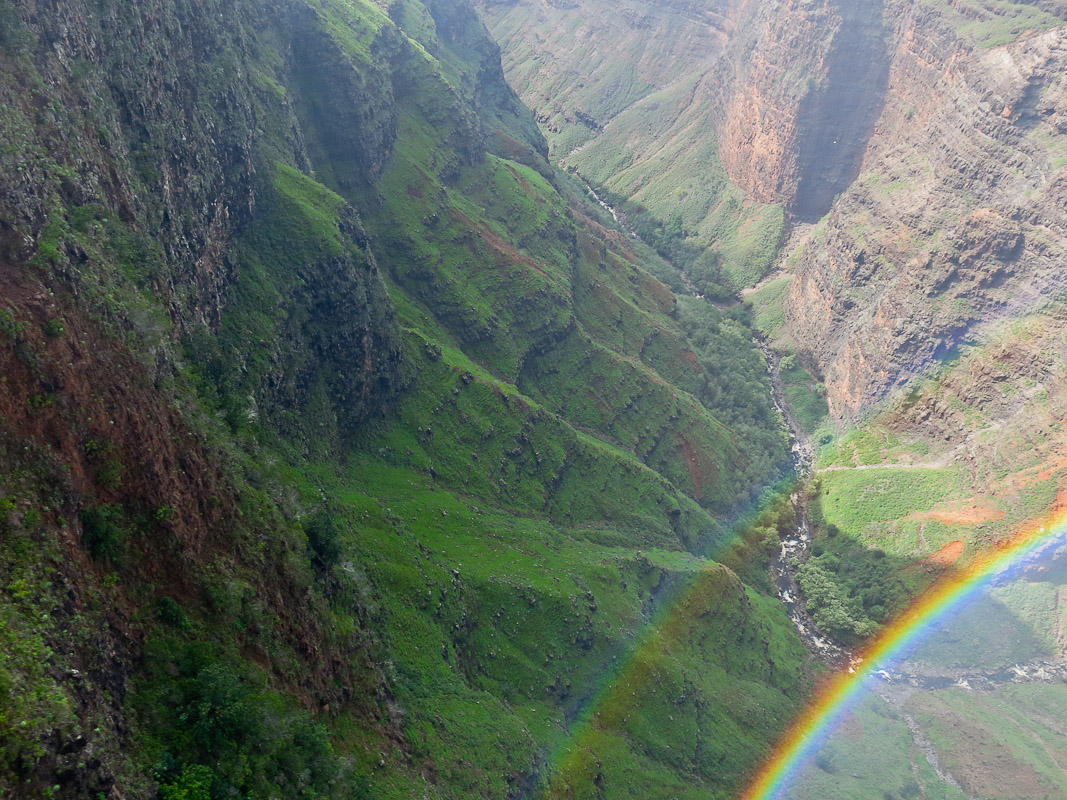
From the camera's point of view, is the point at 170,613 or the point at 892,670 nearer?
the point at 170,613

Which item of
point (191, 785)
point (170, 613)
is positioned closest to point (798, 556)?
point (170, 613)

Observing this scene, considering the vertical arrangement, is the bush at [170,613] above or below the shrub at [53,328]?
below

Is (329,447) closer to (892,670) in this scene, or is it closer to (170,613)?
(170,613)

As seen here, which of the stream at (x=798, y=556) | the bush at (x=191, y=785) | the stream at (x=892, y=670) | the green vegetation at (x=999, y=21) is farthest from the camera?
the green vegetation at (x=999, y=21)

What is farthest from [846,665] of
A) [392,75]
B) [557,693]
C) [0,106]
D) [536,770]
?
[392,75]

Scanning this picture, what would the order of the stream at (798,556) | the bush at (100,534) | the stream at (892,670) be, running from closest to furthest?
the bush at (100,534) < the stream at (892,670) < the stream at (798,556)

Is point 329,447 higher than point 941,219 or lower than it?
lower

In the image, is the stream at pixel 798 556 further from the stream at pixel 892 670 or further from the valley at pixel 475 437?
the valley at pixel 475 437

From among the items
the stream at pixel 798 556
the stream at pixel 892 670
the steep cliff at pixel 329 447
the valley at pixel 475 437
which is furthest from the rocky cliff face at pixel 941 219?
the stream at pixel 892 670
